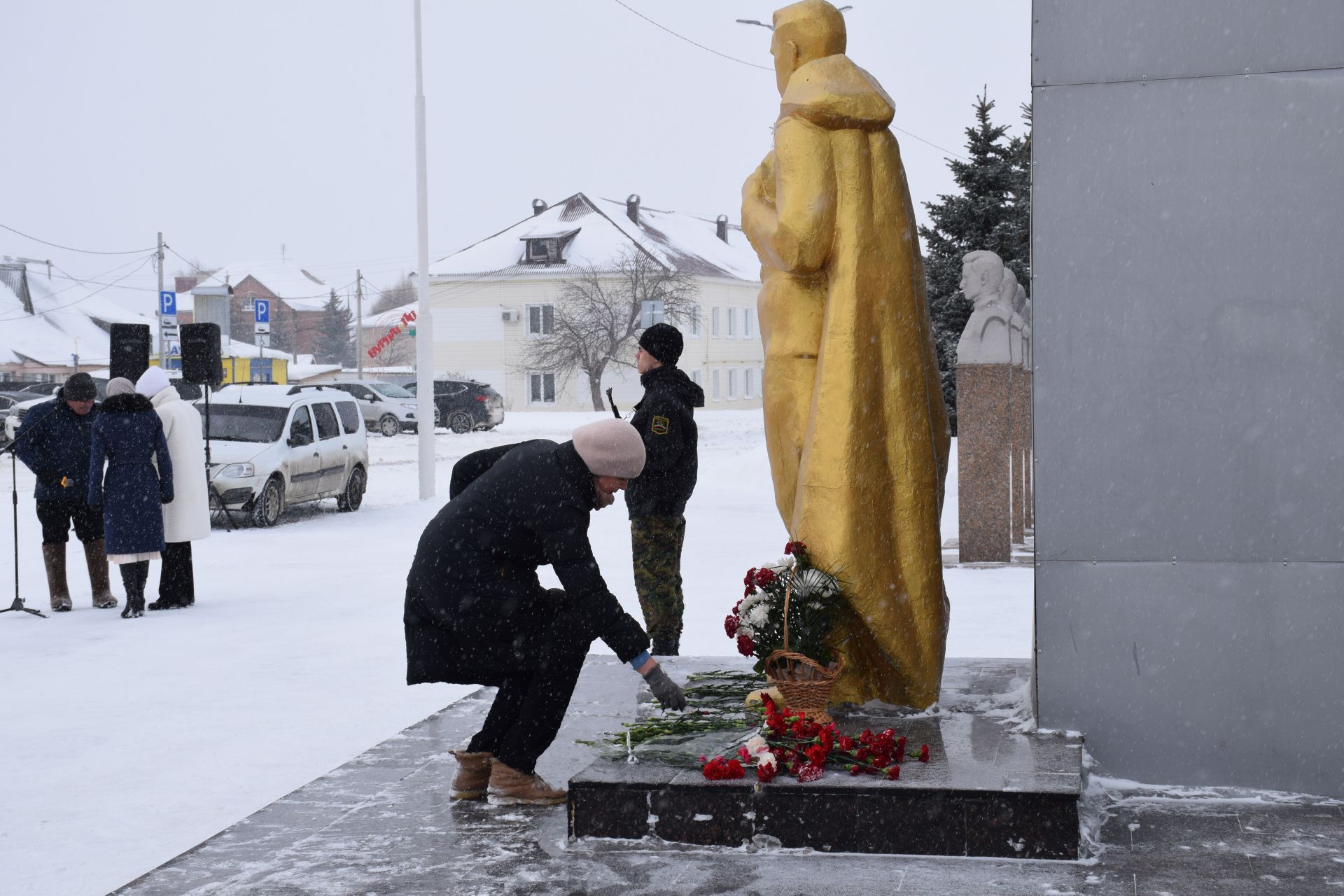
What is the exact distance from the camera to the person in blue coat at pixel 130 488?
11078mm

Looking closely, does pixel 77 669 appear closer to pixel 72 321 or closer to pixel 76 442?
pixel 76 442

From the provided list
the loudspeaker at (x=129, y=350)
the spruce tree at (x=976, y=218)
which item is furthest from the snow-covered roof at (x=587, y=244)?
the loudspeaker at (x=129, y=350)

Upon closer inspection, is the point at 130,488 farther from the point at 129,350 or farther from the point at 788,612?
the point at 788,612

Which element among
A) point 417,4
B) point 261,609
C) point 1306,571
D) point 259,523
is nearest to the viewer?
point 1306,571

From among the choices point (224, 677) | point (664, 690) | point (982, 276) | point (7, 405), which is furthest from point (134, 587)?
point (7, 405)

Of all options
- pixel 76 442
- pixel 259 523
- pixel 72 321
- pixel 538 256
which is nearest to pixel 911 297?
pixel 76 442

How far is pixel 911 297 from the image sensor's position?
20.6ft

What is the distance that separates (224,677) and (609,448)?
4.61 metres

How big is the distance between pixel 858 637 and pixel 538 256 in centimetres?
5324

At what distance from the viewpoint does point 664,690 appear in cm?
499

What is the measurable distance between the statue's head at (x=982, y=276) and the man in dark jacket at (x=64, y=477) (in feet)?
25.8

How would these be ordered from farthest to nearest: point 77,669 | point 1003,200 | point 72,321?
point 72,321
point 1003,200
point 77,669

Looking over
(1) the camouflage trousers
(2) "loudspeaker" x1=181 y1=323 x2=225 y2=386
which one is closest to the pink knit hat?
(1) the camouflage trousers

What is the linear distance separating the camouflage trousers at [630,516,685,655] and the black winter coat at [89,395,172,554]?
4.76 meters
